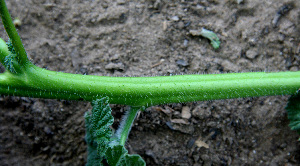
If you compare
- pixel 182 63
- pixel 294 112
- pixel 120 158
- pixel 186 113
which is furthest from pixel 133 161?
pixel 294 112

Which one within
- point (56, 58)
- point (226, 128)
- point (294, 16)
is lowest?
point (226, 128)

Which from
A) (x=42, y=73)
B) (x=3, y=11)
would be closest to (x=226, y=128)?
(x=42, y=73)

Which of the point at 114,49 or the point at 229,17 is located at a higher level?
the point at 229,17

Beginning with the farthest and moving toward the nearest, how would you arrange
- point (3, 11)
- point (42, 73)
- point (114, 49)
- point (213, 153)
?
point (114, 49)
point (213, 153)
point (42, 73)
point (3, 11)

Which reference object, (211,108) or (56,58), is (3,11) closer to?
(56,58)

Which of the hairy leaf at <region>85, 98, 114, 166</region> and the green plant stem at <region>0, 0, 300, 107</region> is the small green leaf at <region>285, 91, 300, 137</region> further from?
the hairy leaf at <region>85, 98, 114, 166</region>

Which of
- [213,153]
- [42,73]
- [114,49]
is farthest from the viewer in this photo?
[114,49]

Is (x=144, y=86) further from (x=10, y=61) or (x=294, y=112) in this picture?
(x=294, y=112)
